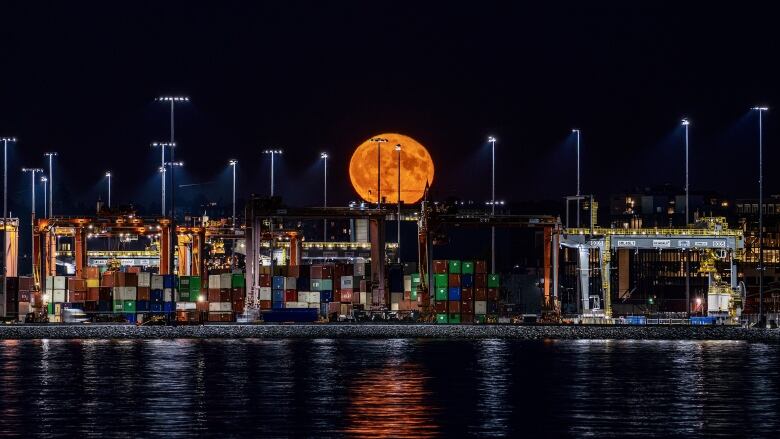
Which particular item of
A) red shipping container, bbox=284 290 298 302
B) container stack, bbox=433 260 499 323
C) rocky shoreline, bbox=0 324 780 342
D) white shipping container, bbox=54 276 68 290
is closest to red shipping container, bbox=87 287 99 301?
white shipping container, bbox=54 276 68 290

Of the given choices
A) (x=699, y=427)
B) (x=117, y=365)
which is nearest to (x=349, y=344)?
(x=117, y=365)

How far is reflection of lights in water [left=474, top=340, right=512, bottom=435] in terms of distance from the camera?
52.0 meters

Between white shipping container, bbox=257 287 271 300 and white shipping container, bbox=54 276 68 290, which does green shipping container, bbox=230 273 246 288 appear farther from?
white shipping container, bbox=54 276 68 290

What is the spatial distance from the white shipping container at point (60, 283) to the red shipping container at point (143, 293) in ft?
32.6

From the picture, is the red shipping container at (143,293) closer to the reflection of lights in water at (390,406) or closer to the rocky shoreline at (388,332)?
the rocky shoreline at (388,332)

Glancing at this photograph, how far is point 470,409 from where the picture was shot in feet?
186

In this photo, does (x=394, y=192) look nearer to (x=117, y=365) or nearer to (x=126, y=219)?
(x=126, y=219)

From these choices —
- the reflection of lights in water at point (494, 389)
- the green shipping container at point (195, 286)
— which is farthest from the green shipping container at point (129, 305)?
the reflection of lights in water at point (494, 389)

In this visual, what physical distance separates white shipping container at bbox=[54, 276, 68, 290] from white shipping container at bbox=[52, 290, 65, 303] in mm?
362

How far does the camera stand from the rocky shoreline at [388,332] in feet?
397

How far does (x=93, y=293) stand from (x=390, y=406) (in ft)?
266

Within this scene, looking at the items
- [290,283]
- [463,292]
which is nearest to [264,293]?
[290,283]

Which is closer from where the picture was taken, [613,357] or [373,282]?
[613,357]

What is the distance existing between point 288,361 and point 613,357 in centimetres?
2020
